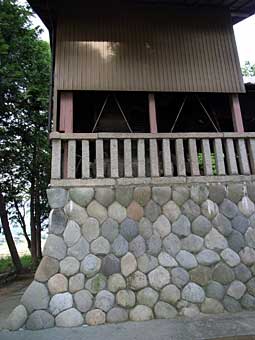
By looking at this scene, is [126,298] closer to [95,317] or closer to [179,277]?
[95,317]

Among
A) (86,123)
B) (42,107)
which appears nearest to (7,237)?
(42,107)

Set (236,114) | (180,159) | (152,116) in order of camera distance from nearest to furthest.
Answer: (180,159), (152,116), (236,114)

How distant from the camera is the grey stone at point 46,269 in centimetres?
368

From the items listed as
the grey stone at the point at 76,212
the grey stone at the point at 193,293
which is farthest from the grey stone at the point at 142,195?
the grey stone at the point at 193,293

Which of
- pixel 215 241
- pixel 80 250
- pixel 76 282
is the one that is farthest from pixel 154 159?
pixel 76 282

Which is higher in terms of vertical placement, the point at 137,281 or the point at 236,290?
the point at 137,281

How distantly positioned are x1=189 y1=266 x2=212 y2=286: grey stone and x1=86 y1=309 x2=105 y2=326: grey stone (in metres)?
Result: 1.39

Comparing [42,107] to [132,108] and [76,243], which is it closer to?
[132,108]

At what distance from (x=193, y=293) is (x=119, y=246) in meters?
1.27

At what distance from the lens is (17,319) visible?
3.49 meters

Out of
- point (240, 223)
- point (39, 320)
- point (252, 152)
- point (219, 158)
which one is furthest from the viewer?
point (252, 152)

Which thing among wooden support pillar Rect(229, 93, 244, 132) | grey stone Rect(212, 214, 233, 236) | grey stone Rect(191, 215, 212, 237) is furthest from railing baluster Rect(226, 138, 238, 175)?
grey stone Rect(191, 215, 212, 237)

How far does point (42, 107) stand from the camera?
9094 mm

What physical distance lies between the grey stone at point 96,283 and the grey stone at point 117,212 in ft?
2.76
